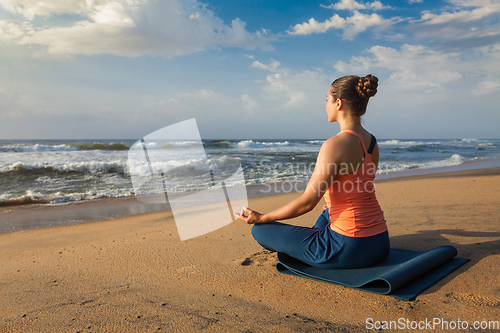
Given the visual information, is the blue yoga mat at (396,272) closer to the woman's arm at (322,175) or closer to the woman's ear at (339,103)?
the woman's arm at (322,175)

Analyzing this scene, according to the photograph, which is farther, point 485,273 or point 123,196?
point 123,196

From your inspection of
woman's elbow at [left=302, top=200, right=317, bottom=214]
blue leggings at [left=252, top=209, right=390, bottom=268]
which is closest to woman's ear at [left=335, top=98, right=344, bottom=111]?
woman's elbow at [left=302, top=200, right=317, bottom=214]

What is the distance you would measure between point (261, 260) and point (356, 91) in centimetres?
171

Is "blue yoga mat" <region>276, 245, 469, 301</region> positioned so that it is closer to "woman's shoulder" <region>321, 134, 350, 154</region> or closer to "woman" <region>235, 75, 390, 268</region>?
"woman" <region>235, 75, 390, 268</region>

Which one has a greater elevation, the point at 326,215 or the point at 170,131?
the point at 170,131

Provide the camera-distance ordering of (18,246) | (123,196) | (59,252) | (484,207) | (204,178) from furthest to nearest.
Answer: (204,178)
(123,196)
(484,207)
(18,246)
(59,252)

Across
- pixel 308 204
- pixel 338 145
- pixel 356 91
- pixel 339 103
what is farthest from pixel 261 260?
pixel 356 91

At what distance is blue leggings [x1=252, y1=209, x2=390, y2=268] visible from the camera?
2.04 meters

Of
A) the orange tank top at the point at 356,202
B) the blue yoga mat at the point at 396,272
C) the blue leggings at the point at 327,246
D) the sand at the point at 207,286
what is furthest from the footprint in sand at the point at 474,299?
the orange tank top at the point at 356,202

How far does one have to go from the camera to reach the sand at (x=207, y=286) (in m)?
1.75

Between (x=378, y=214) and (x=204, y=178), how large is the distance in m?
8.65

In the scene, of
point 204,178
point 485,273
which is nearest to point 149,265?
point 485,273

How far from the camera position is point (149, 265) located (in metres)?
2.82

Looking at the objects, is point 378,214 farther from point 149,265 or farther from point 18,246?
point 18,246
